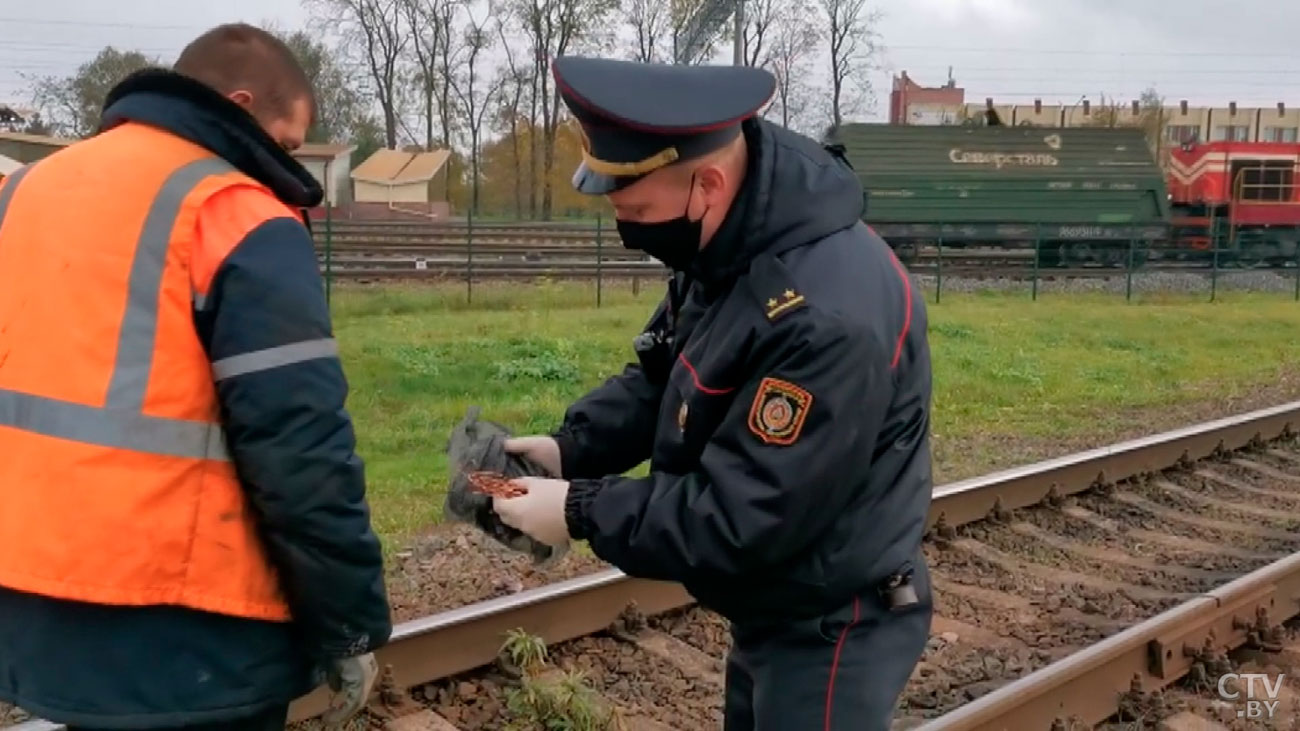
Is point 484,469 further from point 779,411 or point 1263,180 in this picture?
point 1263,180

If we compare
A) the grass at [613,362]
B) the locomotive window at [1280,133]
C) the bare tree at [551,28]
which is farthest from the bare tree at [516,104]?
the locomotive window at [1280,133]

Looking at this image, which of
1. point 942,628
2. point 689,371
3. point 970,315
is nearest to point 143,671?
point 689,371

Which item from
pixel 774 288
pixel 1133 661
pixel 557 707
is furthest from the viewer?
pixel 1133 661

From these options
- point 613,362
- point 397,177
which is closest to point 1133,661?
point 613,362

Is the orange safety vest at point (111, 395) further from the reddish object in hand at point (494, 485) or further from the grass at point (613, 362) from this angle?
the grass at point (613, 362)

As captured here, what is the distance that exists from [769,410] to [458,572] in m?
4.13

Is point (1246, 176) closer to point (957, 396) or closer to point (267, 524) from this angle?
point (957, 396)

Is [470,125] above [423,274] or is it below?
above

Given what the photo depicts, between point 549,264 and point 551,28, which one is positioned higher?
point 551,28

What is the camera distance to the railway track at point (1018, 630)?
15.3 feet

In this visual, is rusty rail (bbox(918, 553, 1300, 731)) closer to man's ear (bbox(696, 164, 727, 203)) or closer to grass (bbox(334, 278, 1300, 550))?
man's ear (bbox(696, 164, 727, 203))

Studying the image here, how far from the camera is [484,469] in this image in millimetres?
2797

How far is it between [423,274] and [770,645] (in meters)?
18.4

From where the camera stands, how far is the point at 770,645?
251 cm
